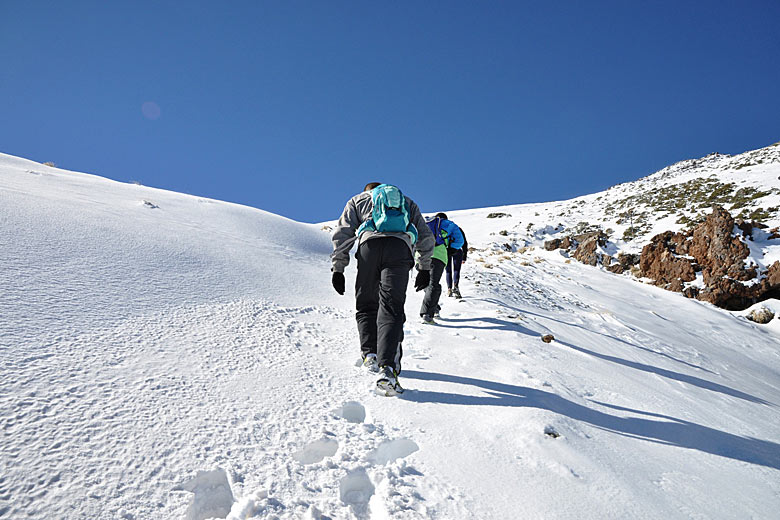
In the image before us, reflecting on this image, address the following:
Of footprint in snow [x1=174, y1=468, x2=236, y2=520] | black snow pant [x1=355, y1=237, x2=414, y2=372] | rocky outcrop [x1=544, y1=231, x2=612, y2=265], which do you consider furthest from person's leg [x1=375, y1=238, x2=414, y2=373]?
rocky outcrop [x1=544, y1=231, x2=612, y2=265]

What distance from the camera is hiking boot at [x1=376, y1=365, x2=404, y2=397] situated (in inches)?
96.4

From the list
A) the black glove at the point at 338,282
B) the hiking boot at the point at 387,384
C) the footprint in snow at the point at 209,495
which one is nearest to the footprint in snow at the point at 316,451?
the footprint in snow at the point at 209,495

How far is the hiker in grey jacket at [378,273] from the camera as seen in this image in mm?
2691

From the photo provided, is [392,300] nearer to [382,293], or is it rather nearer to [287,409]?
[382,293]

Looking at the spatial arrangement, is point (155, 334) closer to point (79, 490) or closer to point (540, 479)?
point (79, 490)

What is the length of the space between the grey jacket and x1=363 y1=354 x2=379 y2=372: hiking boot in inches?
31.5

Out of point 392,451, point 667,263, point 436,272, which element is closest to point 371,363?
point 392,451

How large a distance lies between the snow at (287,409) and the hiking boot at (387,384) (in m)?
0.10

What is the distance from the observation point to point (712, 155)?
5012 centimetres

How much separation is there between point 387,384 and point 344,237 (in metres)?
1.32

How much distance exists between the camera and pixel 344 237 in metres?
3.10

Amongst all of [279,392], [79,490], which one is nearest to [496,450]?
[279,392]

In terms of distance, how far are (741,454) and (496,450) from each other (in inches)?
75.2

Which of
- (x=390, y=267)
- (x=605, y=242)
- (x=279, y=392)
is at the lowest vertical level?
(x=279, y=392)
